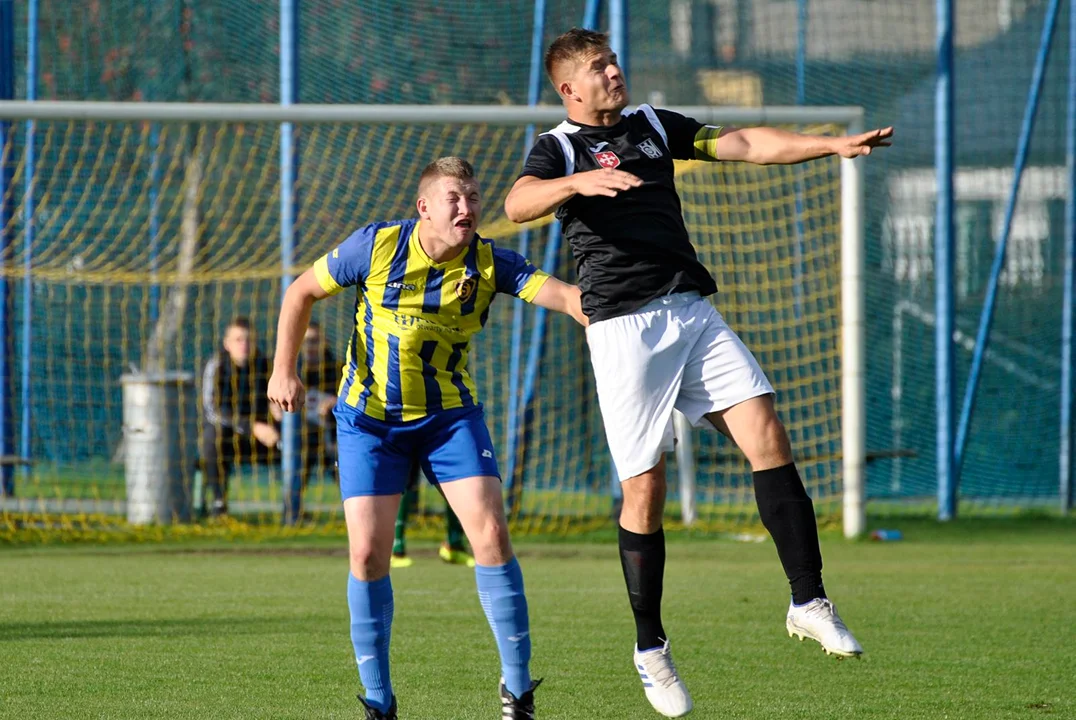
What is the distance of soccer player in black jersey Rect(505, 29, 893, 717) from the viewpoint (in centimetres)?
462

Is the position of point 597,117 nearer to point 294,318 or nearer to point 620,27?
point 294,318

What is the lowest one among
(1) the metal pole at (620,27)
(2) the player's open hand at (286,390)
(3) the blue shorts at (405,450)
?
(3) the blue shorts at (405,450)

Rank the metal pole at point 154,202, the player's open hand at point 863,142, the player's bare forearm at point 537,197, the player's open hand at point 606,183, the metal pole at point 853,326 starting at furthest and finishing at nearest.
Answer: the metal pole at point 154,202
the metal pole at point 853,326
the player's open hand at point 863,142
the player's bare forearm at point 537,197
the player's open hand at point 606,183

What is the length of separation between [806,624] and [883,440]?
34.9 feet

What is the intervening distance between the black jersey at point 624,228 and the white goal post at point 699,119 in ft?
16.7

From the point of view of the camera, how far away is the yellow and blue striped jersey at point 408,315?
4652 millimetres

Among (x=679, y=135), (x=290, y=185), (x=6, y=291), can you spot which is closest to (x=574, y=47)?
(x=679, y=135)

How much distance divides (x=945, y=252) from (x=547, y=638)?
24.7 ft

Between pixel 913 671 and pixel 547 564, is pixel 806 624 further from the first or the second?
pixel 547 564

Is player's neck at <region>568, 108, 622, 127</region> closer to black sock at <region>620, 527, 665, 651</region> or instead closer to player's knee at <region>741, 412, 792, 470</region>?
player's knee at <region>741, 412, 792, 470</region>

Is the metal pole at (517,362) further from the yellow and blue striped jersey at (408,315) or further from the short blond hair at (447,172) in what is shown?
the short blond hair at (447,172)

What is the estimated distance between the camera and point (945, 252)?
12.5m

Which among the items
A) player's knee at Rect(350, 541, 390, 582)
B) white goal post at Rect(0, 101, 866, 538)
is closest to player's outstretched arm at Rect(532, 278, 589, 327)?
player's knee at Rect(350, 541, 390, 582)

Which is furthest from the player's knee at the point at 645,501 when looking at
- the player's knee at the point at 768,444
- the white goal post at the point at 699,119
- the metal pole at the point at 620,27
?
the metal pole at the point at 620,27
